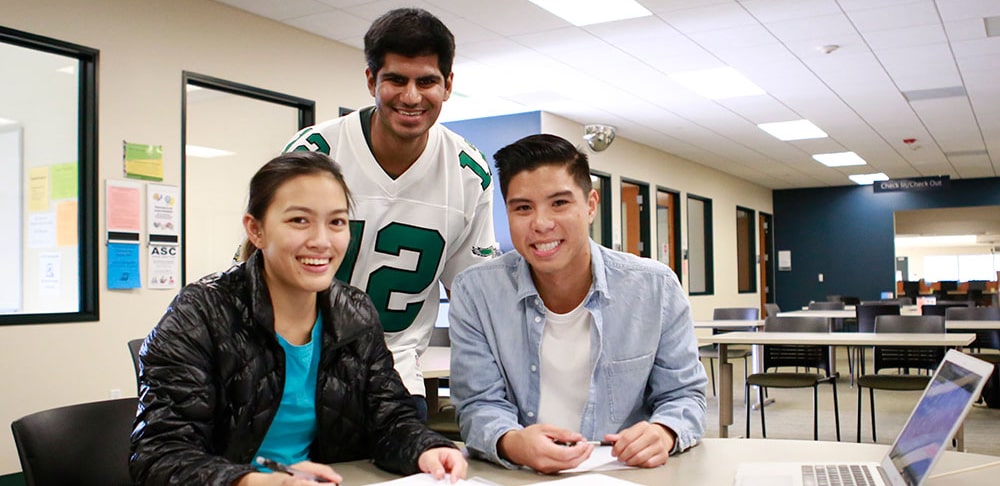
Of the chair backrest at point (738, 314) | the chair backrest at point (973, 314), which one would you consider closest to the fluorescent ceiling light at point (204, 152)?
the chair backrest at point (738, 314)

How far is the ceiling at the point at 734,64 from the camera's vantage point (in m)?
5.45

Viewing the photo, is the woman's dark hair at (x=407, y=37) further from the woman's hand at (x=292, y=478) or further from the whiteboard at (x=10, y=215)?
the whiteboard at (x=10, y=215)

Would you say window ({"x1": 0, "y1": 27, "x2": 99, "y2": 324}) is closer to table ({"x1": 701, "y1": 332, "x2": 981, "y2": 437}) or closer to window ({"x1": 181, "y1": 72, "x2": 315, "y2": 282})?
window ({"x1": 181, "y1": 72, "x2": 315, "y2": 282})

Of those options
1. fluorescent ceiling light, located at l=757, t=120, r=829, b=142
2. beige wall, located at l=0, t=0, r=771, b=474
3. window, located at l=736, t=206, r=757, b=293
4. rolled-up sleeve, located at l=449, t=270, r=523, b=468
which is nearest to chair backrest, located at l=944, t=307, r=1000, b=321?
fluorescent ceiling light, located at l=757, t=120, r=829, b=142

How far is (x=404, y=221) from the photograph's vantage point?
2123mm

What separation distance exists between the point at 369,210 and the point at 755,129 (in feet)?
27.7

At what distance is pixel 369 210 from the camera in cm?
208

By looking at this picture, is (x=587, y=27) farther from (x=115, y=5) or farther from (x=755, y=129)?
(x=755, y=129)

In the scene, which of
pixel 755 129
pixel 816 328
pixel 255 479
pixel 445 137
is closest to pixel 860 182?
pixel 755 129

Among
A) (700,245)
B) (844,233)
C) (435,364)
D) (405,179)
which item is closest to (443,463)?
(405,179)

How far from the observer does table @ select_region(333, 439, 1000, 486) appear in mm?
1367

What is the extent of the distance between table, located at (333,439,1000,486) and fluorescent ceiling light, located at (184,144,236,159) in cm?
402

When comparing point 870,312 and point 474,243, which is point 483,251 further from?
point 870,312

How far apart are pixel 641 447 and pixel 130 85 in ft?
13.4
